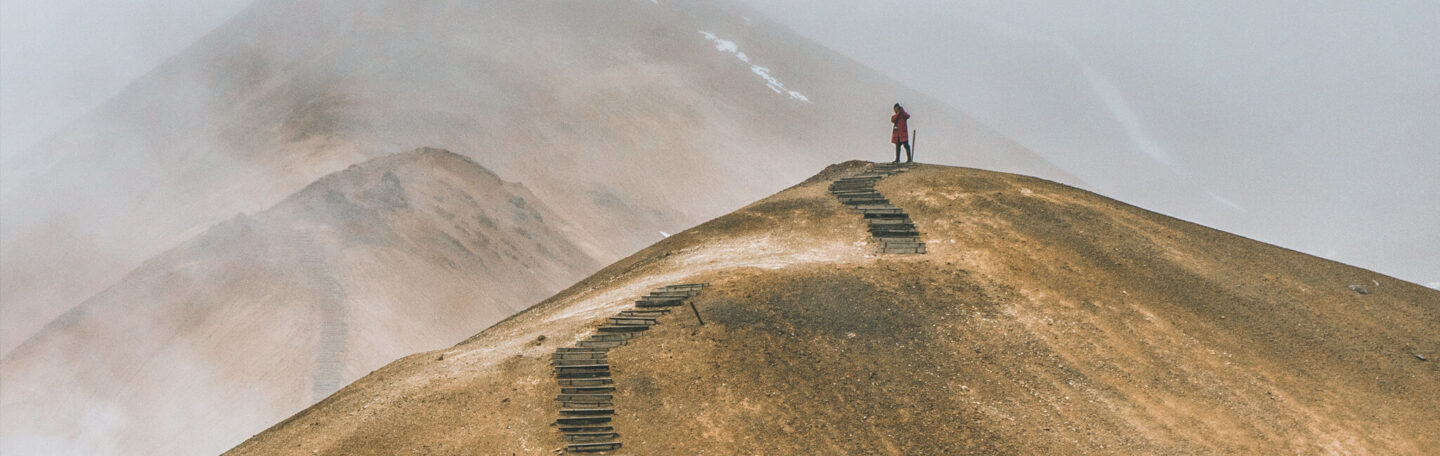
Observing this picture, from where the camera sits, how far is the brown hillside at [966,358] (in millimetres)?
16062

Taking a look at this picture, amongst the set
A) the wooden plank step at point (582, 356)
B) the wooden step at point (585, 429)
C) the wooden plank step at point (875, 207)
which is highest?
the wooden plank step at point (875, 207)

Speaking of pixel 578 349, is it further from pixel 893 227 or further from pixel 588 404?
pixel 893 227

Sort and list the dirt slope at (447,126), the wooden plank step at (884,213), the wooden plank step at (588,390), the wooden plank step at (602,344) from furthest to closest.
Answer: the dirt slope at (447,126) < the wooden plank step at (884,213) < the wooden plank step at (602,344) < the wooden plank step at (588,390)

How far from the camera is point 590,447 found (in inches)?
605

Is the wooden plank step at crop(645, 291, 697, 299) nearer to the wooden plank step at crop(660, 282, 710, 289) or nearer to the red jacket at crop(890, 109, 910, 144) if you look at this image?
the wooden plank step at crop(660, 282, 710, 289)

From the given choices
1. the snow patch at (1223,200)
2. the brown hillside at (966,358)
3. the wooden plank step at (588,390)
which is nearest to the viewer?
the brown hillside at (966,358)

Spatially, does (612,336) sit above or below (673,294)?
below

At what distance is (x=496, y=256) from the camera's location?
5756cm

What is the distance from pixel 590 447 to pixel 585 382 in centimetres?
169

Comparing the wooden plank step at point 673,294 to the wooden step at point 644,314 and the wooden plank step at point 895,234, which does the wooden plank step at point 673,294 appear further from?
the wooden plank step at point 895,234

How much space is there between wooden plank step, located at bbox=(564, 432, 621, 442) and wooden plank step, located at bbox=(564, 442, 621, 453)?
12 cm

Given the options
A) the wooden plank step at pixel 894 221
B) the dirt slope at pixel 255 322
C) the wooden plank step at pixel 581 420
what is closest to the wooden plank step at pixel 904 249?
the wooden plank step at pixel 894 221

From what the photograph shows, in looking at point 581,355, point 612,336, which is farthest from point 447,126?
point 581,355

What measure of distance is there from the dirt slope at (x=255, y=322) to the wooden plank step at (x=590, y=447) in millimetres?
26500
